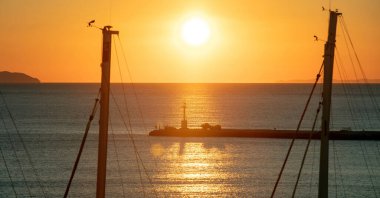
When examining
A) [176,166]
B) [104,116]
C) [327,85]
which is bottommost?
[176,166]

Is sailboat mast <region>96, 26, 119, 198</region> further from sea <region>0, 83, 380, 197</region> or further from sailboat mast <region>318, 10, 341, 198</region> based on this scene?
sea <region>0, 83, 380, 197</region>

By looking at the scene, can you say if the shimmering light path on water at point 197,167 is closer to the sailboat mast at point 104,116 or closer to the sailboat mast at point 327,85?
the sailboat mast at point 327,85

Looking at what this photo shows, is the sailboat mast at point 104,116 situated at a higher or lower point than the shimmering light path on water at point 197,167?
higher

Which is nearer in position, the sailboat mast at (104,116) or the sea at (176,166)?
the sailboat mast at (104,116)

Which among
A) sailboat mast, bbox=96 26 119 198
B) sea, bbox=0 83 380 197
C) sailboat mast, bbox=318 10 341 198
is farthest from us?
sea, bbox=0 83 380 197

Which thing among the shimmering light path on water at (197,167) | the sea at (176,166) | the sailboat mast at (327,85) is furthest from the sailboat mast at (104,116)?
the shimmering light path on water at (197,167)

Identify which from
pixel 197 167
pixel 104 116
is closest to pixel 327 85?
pixel 104 116

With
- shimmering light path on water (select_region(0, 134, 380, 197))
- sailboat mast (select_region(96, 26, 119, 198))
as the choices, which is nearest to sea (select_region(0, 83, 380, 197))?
shimmering light path on water (select_region(0, 134, 380, 197))

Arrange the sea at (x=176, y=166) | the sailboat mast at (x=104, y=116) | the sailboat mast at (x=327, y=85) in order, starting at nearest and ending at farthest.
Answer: the sailboat mast at (x=104, y=116), the sailboat mast at (x=327, y=85), the sea at (x=176, y=166)

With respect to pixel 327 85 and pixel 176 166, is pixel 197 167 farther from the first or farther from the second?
pixel 327 85

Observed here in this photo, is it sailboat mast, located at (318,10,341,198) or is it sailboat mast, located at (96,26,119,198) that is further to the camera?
sailboat mast, located at (318,10,341,198)

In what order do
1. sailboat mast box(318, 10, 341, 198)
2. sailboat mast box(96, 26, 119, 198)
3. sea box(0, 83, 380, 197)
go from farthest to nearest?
1. sea box(0, 83, 380, 197)
2. sailboat mast box(318, 10, 341, 198)
3. sailboat mast box(96, 26, 119, 198)

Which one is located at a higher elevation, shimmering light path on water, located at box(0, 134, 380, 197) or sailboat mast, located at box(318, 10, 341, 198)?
sailboat mast, located at box(318, 10, 341, 198)

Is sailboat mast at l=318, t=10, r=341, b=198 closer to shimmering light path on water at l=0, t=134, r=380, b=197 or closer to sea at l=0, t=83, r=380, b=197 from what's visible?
A: sea at l=0, t=83, r=380, b=197
